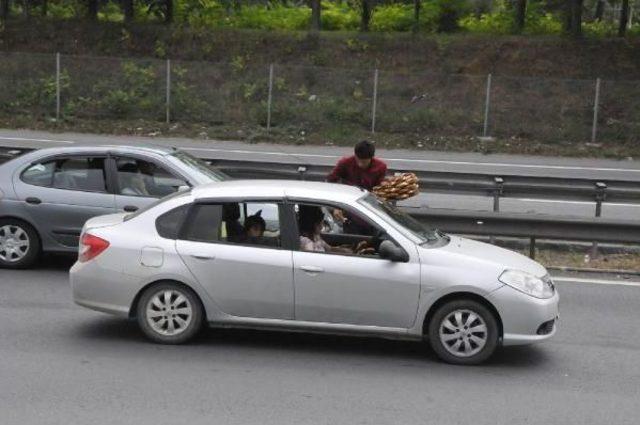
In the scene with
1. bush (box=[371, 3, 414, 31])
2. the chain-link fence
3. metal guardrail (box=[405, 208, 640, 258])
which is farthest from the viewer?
bush (box=[371, 3, 414, 31])

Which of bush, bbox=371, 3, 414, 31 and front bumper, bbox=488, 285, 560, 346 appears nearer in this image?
front bumper, bbox=488, 285, 560, 346

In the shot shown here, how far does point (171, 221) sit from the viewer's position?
829cm

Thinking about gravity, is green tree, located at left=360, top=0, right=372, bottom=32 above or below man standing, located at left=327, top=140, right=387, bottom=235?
above

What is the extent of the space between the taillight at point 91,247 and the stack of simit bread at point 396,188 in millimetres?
3508

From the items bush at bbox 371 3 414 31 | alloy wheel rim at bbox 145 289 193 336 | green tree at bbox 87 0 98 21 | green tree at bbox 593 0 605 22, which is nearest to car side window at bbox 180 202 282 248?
alloy wheel rim at bbox 145 289 193 336

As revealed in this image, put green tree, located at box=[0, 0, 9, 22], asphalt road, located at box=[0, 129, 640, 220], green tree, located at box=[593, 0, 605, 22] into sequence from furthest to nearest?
green tree, located at box=[593, 0, 605, 22] < green tree, located at box=[0, 0, 9, 22] < asphalt road, located at box=[0, 129, 640, 220]

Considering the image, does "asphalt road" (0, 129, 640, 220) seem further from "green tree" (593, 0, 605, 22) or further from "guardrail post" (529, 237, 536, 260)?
"green tree" (593, 0, 605, 22)

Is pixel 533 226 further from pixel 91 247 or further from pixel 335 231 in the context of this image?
pixel 91 247

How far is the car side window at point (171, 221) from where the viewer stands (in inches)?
324

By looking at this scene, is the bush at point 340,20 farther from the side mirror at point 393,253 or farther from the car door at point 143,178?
the side mirror at point 393,253

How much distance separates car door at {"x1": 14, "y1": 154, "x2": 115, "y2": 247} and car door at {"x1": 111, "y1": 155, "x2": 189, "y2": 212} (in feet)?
0.50

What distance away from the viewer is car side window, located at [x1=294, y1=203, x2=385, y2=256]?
813 centimetres

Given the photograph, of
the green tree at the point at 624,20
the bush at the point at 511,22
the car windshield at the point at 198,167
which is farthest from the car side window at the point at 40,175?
the green tree at the point at 624,20

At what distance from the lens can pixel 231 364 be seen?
7.83 metres
